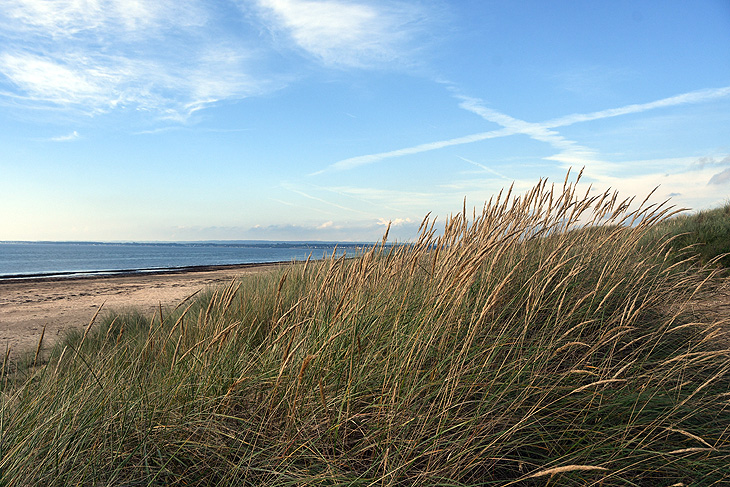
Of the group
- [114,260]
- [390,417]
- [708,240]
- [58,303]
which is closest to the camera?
[390,417]

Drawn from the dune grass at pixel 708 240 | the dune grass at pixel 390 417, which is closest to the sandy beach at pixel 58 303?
the dune grass at pixel 390 417

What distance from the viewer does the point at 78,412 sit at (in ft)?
6.46

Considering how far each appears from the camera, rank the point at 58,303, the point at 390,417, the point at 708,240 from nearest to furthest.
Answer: the point at 390,417, the point at 708,240, the point at 58,303

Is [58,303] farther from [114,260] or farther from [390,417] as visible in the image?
[114,260]

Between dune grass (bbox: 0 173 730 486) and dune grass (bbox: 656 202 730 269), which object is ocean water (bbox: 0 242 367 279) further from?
dune grass (bbox: 656 202 730 269)

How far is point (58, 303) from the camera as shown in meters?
13.6

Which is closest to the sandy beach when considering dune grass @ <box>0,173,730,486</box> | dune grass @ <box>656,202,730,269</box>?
dune grass @ <box>0,173,730,486</box>

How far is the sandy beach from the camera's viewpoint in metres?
8.48

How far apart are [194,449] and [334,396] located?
0.69m

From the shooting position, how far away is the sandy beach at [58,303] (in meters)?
8.48

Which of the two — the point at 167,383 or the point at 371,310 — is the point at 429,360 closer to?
the point at 371,310

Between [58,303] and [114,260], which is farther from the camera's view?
[114,260]

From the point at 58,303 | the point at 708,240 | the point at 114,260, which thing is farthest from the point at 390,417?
the point at 114,260

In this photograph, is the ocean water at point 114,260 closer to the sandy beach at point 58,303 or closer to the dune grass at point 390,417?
the dune grass at point 390,417
